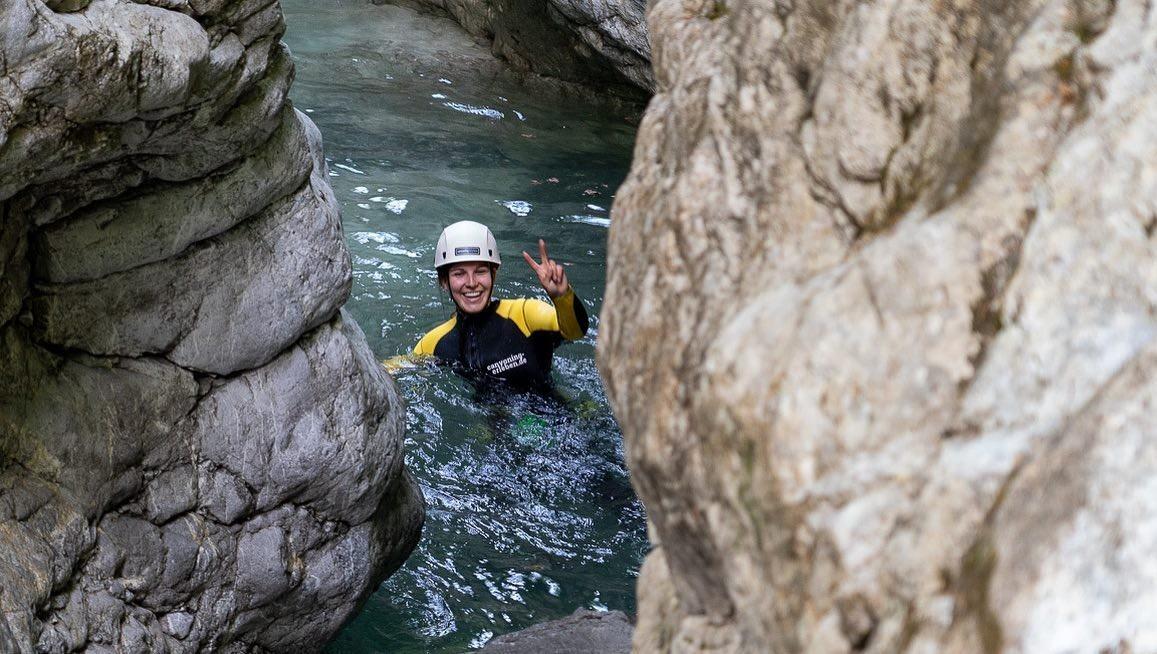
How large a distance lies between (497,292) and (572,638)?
4492 millimetres

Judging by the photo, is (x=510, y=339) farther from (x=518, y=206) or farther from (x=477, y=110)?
(x=477, y=110)

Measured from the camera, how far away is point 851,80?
6.06 ft

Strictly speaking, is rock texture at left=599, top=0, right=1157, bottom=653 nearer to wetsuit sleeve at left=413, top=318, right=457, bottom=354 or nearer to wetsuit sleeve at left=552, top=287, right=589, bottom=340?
wetsuit sleeve at left=552, top=287, right=589, bottom=340

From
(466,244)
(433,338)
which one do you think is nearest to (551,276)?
(466,244)

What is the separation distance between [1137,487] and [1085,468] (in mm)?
59

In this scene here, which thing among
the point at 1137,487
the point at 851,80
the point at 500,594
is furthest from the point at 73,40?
the point at 500,594

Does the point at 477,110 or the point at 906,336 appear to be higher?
the point at 906,336

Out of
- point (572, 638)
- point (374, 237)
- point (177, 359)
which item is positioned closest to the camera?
point (177, 359)

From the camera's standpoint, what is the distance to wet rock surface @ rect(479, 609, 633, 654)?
4.74m

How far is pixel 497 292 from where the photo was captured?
29.4ft

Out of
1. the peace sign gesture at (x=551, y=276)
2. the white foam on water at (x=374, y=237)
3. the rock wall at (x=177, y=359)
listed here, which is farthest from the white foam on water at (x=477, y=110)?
the rock wall at (x=177, y=359)

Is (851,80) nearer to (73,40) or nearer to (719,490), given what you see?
(719,490)

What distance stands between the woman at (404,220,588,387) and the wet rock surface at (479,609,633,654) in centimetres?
197

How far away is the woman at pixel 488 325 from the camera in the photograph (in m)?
6.60
